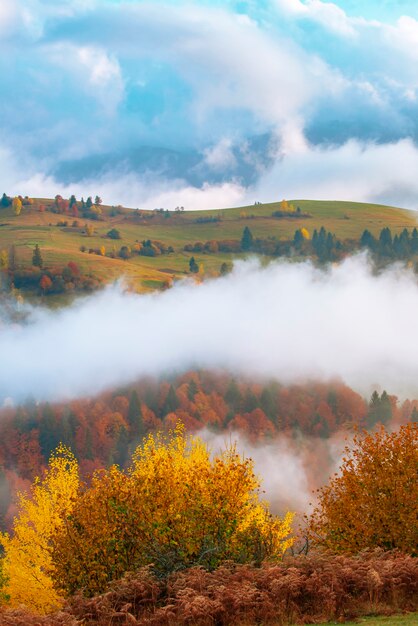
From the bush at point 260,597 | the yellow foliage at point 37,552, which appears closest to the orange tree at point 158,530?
the bush at point 260,597

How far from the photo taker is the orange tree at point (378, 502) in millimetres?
52312

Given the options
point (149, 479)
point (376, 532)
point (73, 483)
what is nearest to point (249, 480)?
point (149, 479)

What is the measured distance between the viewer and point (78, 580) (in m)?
46.0

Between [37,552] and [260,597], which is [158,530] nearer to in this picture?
[260,597]

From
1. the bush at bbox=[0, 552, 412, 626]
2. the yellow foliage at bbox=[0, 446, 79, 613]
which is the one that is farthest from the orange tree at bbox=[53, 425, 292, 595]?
the yellow foliage at bbox=[0, 446, 79, 613]

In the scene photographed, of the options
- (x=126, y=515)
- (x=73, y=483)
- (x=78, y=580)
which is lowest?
(x=73, y=483)

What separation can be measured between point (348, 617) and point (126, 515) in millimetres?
16327

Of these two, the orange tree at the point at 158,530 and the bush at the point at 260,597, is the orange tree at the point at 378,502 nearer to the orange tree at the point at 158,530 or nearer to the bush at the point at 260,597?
the orange tree at the point at 158,530

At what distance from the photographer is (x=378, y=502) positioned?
54.6 m

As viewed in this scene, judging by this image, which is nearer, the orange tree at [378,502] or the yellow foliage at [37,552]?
the orange tree at [378,502]

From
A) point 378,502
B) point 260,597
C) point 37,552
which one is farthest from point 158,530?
point 37,552

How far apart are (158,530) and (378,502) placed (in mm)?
17764

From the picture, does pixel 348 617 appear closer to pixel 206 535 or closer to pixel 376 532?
pixel 206 535

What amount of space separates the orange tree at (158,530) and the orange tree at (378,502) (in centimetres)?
712
